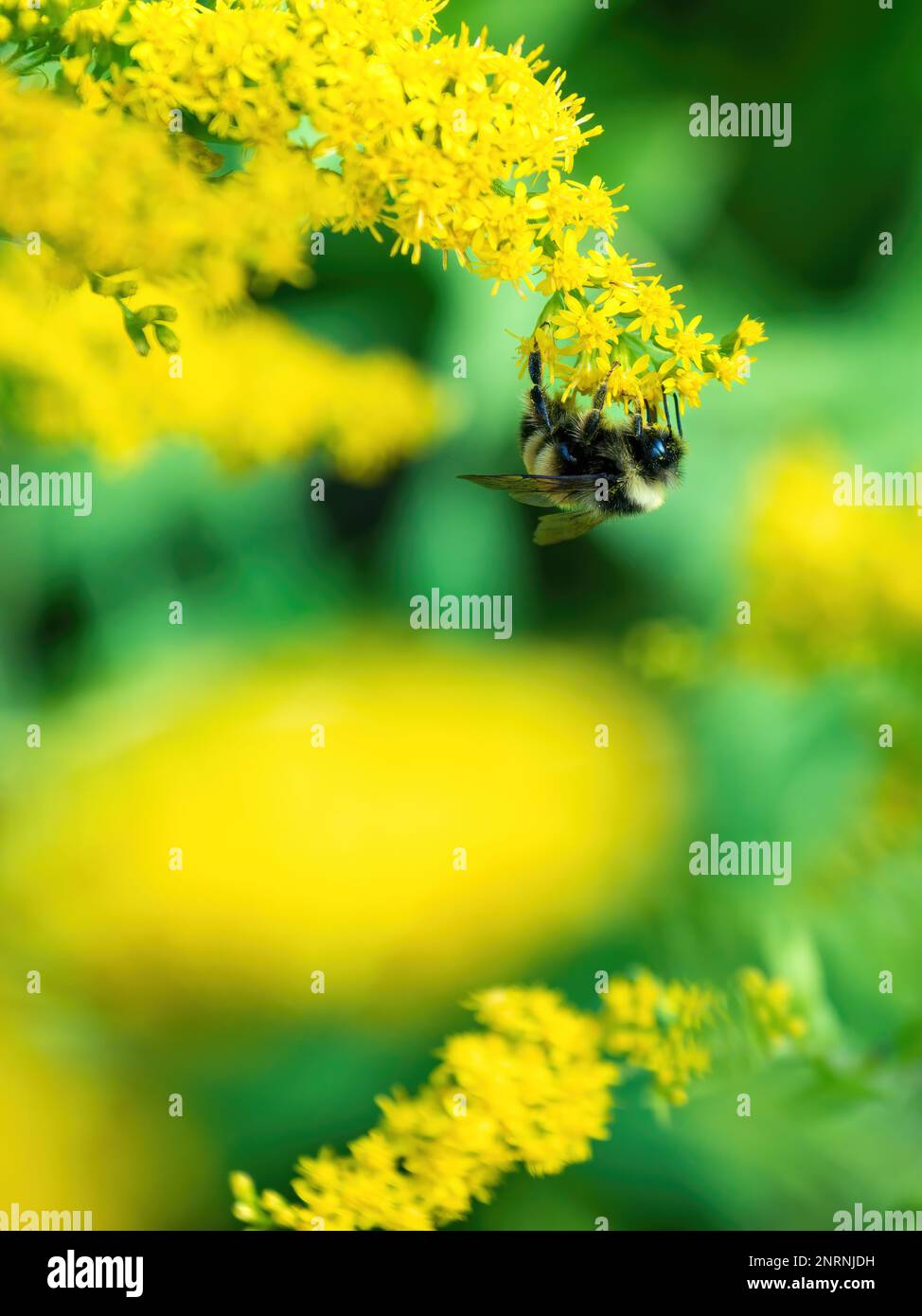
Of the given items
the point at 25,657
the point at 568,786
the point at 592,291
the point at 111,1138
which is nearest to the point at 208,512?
the point at 25,657

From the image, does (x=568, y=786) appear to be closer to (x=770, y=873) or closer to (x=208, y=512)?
(x=770, y=873)

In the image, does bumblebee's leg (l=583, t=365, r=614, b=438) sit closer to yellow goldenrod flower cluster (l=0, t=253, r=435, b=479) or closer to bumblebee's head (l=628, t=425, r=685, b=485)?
Result: bumblebee's head (l=628, t=425, r=685, b=485)

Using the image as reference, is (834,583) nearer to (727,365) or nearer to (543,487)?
(543,487)

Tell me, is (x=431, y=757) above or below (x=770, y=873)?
above

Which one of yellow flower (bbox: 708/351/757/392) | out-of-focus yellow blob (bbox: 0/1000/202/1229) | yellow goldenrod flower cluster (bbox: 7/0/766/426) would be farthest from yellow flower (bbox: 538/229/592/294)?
out-of-focus yellow blob (bbox: 0/1000/202/1229)

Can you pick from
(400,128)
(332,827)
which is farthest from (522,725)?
(400,128)
